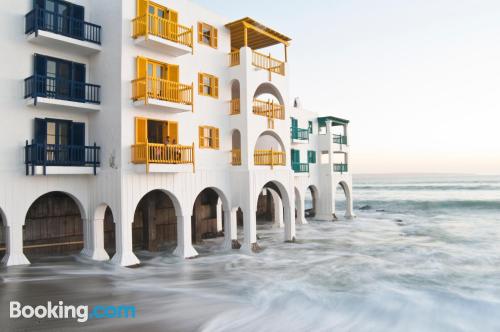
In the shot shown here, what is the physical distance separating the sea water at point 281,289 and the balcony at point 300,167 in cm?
1244

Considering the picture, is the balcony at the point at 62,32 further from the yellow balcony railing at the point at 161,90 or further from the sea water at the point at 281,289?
the sea water at the point at 281,289

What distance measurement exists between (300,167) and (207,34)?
56.8ft

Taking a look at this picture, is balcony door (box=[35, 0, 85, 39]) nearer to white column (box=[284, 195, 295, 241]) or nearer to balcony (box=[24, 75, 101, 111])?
balcony (box=[24, 75, 101, 111])

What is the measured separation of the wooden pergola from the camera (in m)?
21.2

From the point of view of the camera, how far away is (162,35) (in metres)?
17.8

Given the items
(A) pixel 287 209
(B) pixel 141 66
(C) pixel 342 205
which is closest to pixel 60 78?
(B) pixel 141 66

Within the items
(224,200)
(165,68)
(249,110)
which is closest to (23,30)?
(165,68)

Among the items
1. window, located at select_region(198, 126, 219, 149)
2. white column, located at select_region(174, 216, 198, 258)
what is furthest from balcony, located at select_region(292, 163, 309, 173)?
white column, located at select_region(174, 216, 198, 258)

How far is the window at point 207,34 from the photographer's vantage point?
20656 mm

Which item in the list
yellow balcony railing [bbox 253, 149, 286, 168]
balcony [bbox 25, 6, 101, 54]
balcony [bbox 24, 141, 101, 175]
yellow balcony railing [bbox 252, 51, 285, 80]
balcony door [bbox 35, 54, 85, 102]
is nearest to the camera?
balcony [bbox 24, 141, 101, 175]

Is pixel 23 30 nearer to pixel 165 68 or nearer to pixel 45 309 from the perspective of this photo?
pixel 165 68

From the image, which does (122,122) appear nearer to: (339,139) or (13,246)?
(13,246)

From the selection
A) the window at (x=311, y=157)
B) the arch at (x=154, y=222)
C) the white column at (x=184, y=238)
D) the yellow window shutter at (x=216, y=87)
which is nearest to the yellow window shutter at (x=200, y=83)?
the yellow window shutter at (x=216, y=87)

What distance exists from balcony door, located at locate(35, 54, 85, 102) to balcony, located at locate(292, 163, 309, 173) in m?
20.6
